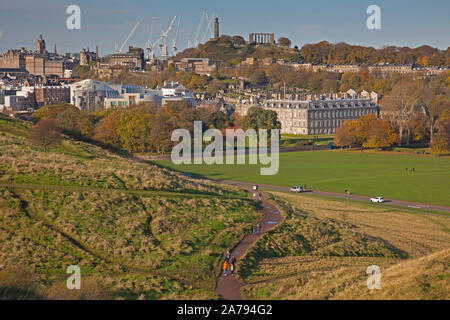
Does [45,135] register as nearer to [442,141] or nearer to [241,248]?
[241,248]

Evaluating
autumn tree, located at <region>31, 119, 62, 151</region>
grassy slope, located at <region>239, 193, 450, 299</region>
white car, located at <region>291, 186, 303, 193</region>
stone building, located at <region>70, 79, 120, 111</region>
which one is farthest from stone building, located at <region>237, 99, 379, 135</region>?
autumn tree, located at <region>31, 119, 62, 151</region>

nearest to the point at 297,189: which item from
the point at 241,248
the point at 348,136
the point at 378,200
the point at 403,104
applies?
the point at 378,200

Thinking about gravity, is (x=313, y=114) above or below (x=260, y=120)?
above

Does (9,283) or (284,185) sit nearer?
(9,283)

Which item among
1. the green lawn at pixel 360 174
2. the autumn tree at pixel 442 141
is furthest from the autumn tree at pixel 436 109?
the green lawn at pixel 360 174

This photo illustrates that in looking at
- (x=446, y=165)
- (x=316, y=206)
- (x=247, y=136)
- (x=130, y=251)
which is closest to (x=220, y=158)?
(x=247, y=136)

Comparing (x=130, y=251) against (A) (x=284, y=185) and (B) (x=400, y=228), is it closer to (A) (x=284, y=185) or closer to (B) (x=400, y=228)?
(B) (x=400, y=228)
